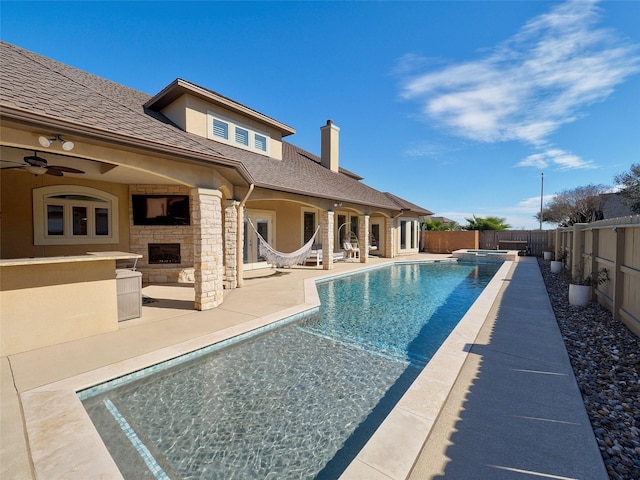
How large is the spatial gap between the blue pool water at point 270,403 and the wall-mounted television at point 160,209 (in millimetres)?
6301

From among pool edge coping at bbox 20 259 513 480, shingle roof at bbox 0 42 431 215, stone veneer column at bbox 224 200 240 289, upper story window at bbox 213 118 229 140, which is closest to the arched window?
shingle roof at bbox 0 42 431 215

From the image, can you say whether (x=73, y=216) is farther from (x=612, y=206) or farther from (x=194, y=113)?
(x=612, y=206)

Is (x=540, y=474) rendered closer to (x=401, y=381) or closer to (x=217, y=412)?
(x=401, y=381)

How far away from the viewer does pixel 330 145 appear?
17.5 m

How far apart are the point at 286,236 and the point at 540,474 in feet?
43.5

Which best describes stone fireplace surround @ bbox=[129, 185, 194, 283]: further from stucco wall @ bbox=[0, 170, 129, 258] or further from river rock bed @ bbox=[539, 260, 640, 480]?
river rock bed @ bbox=[539, 260, 640, 480]

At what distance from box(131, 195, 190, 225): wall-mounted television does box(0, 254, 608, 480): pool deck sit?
4968 mm

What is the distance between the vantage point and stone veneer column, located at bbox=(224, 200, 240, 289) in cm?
881

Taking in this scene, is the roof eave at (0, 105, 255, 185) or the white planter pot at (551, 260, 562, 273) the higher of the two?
the roof eave at (0, 105, 255, 185)

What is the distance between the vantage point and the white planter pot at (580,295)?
6.77 m

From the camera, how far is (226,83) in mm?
13859

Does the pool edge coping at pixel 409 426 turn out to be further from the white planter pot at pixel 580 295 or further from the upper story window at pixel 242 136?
the upper story window at pixel 242 136

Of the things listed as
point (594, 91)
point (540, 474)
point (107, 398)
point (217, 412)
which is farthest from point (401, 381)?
point (594, 91)

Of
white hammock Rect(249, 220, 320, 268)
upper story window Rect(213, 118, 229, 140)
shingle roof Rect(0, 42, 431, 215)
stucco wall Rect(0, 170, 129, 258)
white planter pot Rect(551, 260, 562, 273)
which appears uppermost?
upper story window Rect(213, 118, 229, 140)
